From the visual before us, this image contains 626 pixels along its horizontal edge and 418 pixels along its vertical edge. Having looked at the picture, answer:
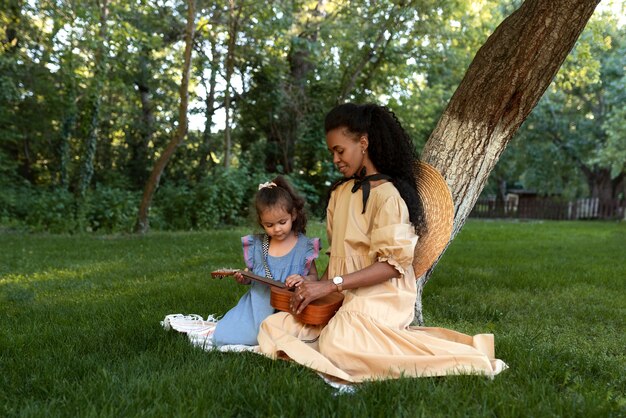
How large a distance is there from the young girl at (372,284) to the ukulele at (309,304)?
0.24 feet

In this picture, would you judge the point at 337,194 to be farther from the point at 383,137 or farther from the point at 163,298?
the point at 163,298

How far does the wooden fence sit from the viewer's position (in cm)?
2895

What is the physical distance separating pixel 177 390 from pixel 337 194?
151 centimetres

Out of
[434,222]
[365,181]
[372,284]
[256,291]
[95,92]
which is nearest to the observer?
[372,284]

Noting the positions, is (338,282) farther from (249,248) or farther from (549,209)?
(549,209)

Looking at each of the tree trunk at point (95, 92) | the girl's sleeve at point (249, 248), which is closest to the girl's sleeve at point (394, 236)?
the girl's sleeve at point (249, 248)

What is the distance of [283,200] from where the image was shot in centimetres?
363

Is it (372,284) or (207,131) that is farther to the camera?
(207,131)

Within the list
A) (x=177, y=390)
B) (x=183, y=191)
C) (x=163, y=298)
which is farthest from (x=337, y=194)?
(x=183, y=191)

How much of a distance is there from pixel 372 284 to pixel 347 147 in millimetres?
802

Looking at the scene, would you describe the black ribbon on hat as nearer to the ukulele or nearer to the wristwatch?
the wristwatch

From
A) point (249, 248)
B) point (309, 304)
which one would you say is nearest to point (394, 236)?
point (309, 304)

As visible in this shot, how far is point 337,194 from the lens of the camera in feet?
11.6

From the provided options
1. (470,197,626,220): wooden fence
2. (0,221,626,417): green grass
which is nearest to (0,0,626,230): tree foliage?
(470,197,626,220): wooden fence
